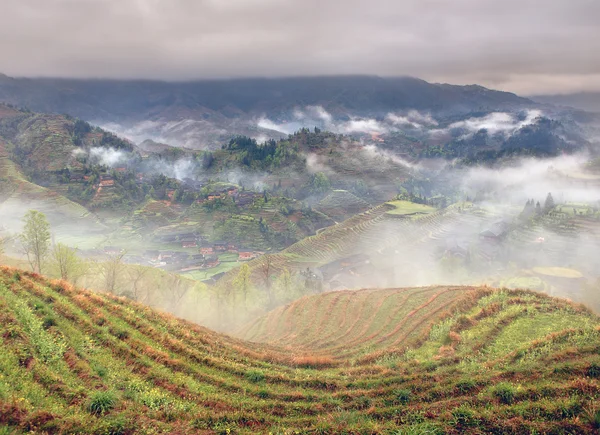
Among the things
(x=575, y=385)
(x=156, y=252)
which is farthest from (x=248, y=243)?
(x=575, y=385)

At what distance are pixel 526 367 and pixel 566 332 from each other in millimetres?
6703

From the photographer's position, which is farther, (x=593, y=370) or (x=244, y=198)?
(x=244, y=198)

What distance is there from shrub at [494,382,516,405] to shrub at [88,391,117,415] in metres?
16.0

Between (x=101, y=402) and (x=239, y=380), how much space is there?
24.5ft

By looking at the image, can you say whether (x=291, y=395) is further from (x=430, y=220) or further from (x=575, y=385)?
(x=430, y=220)

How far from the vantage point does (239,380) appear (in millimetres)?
18953

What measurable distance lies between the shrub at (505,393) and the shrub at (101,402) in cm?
1603

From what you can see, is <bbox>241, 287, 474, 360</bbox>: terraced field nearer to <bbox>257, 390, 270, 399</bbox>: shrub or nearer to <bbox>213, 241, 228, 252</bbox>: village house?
<bbox>257, 390, 270, 399</bbox>: shrub

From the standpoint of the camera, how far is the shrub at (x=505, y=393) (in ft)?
50.1

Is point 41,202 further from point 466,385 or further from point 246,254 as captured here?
point 466,385

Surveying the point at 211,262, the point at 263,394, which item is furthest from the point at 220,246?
the point at 263,394

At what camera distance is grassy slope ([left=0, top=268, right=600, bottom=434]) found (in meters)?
13.2

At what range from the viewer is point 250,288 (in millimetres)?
69750

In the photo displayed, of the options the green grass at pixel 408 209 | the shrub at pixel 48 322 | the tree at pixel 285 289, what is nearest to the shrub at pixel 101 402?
the shrub at pixel 48 322
